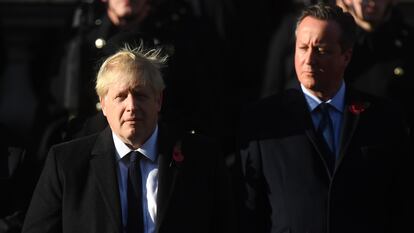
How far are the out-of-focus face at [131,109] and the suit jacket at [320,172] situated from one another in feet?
2.12

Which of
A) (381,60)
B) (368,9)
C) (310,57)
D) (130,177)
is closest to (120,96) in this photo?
(130,177)

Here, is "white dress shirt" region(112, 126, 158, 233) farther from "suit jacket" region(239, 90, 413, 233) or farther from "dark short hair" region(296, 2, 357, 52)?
"dark short hair" region(296, 2, 357, 52)

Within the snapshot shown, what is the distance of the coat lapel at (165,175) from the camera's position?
18.1 ft

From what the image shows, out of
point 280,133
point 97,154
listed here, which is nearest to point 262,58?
point 280,133

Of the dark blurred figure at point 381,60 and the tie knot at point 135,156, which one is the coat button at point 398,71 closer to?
the dark blurred figure at point 381,60

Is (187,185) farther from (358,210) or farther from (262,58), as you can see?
(262,58)

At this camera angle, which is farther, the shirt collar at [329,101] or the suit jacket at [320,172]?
the shirt collar at [329,101]

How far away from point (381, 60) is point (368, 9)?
337 millimetres

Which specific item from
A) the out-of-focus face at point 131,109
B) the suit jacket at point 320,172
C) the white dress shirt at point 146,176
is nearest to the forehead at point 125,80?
the out-of-focus face at point 131,109

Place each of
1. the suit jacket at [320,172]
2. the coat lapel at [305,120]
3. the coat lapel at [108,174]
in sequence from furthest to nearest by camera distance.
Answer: the coat lapel at [305,120], the suit jacket at [320,172], the coat lapel at [108,174]

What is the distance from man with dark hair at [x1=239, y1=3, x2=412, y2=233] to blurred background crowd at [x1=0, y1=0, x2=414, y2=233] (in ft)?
2.16

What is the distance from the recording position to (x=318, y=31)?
19.6ft

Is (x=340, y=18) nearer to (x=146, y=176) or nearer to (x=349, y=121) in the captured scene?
(x=349, y=121)

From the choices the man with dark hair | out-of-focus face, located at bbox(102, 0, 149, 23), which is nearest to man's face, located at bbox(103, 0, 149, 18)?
out-of-focus face, located at bbox(102, 0, 149, 23)
